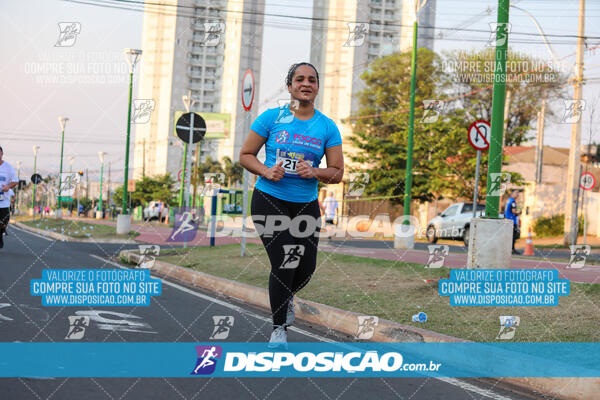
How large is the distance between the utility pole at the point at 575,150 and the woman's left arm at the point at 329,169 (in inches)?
776

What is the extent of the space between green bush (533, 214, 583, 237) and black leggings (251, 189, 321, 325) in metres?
29.9

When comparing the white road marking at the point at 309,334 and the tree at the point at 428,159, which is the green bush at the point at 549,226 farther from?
the white road marking at the point at 309,334

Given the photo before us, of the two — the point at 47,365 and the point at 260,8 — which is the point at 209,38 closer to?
the point at 47,365

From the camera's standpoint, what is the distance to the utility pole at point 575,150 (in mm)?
22562

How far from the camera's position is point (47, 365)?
13.1 ft

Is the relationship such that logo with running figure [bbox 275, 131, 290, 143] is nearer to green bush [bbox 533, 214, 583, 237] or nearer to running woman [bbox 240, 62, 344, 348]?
running woman [bbox 240, 62, 344, 348]

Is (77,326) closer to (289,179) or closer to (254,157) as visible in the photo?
(254,157)

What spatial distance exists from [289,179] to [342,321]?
208 centimetres

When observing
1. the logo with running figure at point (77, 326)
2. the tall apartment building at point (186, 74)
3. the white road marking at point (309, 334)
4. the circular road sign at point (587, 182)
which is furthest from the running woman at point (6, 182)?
the tall apartment building at point (186, 74)

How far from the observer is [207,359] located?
4.33 metres

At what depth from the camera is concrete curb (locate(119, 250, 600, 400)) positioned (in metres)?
4.05

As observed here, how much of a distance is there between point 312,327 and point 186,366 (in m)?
2.19

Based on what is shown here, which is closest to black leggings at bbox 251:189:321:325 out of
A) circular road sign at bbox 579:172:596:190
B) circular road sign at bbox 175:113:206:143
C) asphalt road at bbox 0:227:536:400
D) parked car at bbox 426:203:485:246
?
asphalt road at bbox 0:227:536:400

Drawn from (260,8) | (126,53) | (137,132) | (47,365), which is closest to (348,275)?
(47,365)
